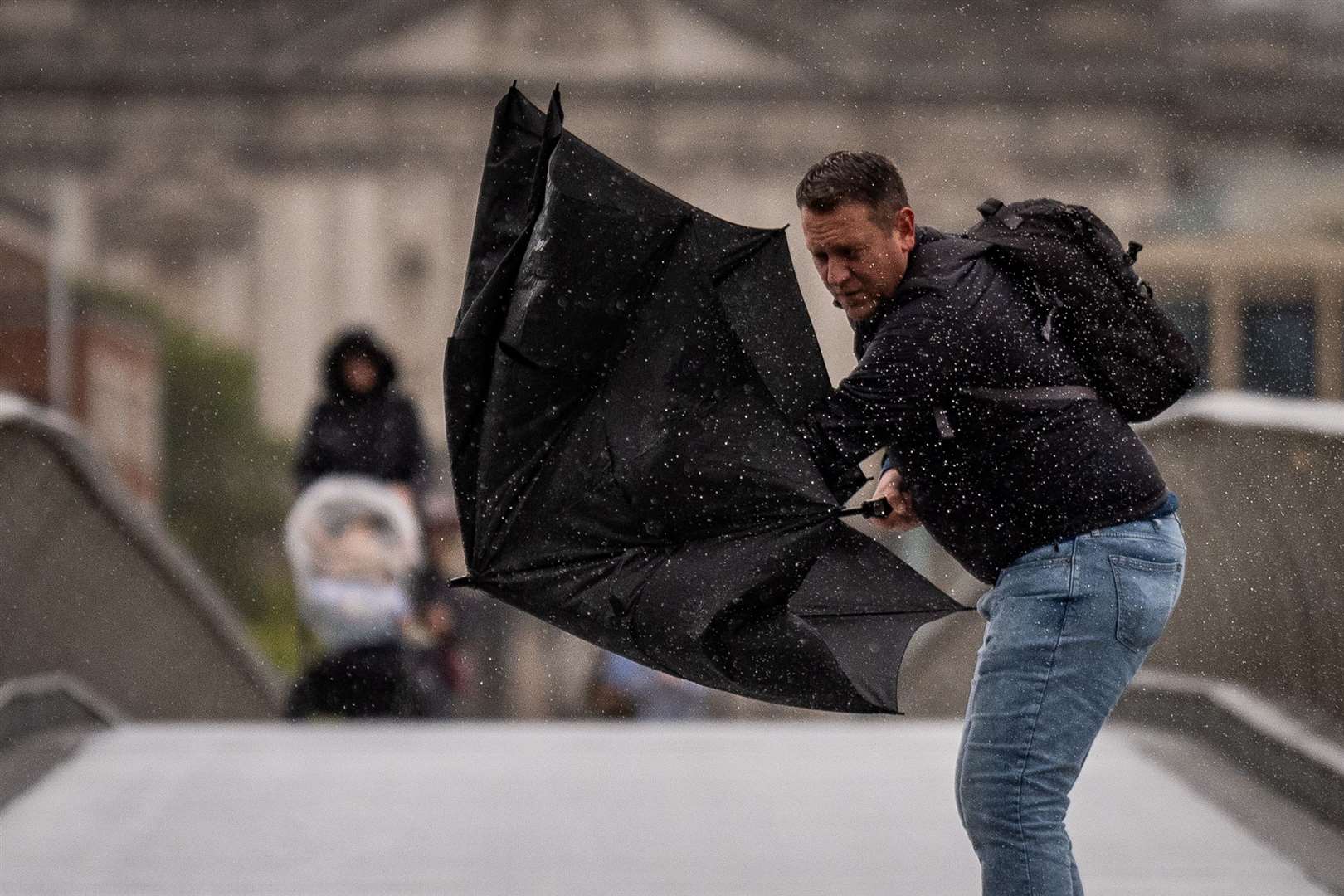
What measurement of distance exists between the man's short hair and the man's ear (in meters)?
0.01

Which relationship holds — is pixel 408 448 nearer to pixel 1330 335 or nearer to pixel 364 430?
pixel 364 430

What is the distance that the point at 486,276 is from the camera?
317cm

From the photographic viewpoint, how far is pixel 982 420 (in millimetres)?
2742

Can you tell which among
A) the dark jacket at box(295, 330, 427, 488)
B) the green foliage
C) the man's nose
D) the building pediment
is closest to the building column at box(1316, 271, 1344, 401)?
the dark jacket at box(295, 330, 427, 488)

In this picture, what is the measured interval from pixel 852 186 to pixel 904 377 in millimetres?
283

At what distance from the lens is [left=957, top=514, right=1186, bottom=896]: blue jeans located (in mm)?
2750

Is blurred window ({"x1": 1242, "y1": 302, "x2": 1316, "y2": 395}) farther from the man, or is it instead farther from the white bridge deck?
the man

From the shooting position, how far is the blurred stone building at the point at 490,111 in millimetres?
41625

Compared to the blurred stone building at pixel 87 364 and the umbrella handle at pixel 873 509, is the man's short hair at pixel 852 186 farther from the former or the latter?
the blurred stone building at pixel 87 364

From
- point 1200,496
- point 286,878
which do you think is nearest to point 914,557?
point 1200,496

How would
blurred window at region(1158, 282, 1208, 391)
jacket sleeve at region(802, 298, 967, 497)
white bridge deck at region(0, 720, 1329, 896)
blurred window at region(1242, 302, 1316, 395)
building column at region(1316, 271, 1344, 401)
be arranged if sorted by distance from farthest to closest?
building column at region(1316, 271, 1344, 401) → blurred window at region(1242, 302, 1316, 395) → blurred window at region(1158, 282, 1208, 391) → white bridge deck at region(0, 720, 1329, 896) → jacket sleeve at region(802, 298, 967, 497)

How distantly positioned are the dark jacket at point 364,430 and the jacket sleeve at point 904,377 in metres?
4.50

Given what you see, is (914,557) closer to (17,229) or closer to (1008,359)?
(1008,359)

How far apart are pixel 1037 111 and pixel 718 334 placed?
39677mm
